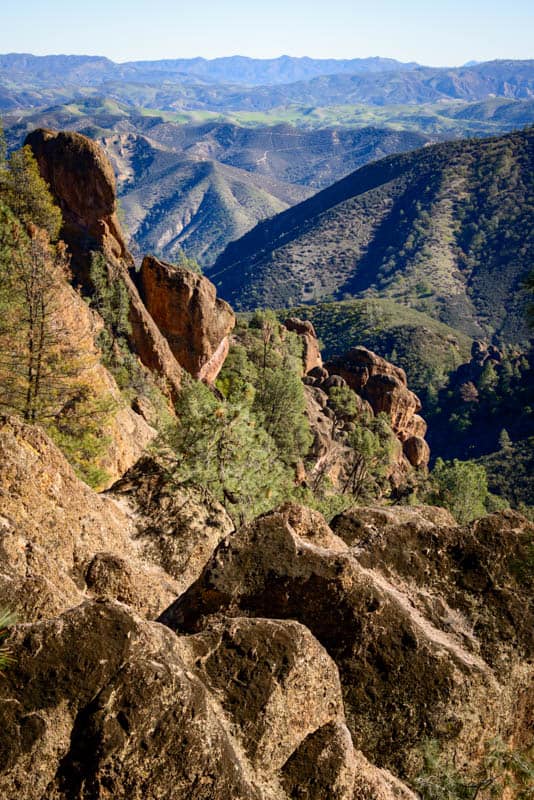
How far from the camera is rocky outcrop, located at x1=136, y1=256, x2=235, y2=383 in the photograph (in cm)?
5781

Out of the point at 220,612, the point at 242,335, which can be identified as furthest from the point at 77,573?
the point at 242,335

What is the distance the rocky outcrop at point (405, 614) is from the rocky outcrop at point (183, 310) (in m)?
46.1

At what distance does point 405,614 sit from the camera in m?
12.2

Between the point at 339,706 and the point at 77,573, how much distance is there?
26.0ft

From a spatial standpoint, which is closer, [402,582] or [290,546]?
[290,546]

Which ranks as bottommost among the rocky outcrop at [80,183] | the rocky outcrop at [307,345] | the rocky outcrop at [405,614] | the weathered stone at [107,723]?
the rocky outcrop at [307,345]

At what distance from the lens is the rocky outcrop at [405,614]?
36.4 feet

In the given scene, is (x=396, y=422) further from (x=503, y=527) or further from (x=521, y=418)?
(x=503, y=527)

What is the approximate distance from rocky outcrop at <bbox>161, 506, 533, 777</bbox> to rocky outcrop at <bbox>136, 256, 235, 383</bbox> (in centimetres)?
4610

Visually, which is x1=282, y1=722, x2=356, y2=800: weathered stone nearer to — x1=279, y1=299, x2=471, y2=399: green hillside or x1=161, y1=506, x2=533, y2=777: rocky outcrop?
x1=161, y1=506, x2=533, y2=777: rocky outcrop

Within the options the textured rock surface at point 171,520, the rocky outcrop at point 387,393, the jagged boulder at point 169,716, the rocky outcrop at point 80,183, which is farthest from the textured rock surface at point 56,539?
the rocky outcrop at point 387,393

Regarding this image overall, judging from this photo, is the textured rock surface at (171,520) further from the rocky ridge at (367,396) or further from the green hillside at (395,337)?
the green hillside at (395,337)

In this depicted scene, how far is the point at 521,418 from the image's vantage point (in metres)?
130

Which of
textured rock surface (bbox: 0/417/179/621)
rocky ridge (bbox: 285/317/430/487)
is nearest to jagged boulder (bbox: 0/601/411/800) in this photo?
textured rock surface (bbox: 0/417/179/621)
